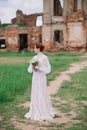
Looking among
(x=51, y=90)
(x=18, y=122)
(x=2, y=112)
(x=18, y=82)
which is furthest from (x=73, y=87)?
(x=18, y=122)

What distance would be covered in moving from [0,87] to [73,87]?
2.92 metres

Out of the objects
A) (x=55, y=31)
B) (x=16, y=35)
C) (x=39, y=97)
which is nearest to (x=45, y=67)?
(x=39, y=97)

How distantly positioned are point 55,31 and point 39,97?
3411cm

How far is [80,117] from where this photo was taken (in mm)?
9570

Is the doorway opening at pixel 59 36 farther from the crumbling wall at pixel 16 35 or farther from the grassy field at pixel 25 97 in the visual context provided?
the grassy field at pixel 25 97

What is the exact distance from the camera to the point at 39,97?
9.37 metres

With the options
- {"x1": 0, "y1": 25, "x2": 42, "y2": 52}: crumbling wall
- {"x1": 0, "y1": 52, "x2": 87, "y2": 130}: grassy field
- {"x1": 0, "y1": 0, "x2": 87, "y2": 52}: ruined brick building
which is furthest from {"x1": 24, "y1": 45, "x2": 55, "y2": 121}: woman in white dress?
{"x1": 0, "y1": 25, "x2": 42, "y2": 52}: crumbling wall

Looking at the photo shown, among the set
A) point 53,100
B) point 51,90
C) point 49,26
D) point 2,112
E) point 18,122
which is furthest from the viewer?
point 49,26

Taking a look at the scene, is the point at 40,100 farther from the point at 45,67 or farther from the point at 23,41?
the point at 23,41

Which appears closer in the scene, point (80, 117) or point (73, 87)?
point (80, 117)

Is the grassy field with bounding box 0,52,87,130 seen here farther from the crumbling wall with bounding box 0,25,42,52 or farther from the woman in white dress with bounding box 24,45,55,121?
the crumbling wall with bounding box 0,25,42,52

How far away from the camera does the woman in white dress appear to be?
9.37 meters

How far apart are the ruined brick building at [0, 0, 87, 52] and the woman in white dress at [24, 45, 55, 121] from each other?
1221 inches

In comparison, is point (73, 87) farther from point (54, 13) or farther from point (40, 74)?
point (54, 13)
